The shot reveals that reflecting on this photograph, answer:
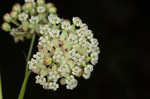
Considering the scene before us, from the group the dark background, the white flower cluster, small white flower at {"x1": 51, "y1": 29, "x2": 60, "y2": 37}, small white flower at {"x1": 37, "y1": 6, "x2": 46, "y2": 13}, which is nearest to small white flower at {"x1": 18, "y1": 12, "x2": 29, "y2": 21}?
small white flower at {"x1": 37, "y1": 6, "x2": 46, "y2": 13}

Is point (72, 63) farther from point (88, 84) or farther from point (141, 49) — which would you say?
point (141, 49)

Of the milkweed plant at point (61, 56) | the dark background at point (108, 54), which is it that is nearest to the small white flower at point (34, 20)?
the milkweed plant at point (61, 56)

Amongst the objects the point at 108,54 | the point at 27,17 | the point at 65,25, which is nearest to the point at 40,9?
the point at 27,17

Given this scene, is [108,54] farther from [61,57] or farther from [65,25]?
[61,57]

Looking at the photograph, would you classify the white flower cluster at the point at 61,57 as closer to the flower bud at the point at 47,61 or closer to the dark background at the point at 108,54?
the flower bud at the point at 47,61

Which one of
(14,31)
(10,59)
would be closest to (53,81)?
(14,31)

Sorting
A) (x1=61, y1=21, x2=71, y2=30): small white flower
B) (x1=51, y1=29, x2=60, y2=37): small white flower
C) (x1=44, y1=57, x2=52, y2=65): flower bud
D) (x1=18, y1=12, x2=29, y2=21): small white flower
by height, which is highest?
(x1=18, y1=12, x2=29, y2=21): small white flower

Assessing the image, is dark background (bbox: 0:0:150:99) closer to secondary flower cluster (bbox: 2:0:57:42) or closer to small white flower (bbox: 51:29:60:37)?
secondary flower cluster (bbox: 2:0:57:42)
